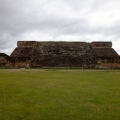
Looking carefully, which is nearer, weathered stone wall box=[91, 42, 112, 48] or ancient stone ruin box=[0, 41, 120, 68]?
ancient stone ruin box=[0, 41, 120, 68]

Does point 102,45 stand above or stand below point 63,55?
above

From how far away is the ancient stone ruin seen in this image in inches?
1431

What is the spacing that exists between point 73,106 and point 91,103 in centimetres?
81

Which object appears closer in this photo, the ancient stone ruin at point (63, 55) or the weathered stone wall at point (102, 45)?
the ancient stone ruin at point (63, 55)

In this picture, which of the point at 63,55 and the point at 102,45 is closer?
the point at 63,55

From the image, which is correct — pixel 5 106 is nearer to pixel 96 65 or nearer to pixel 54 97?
pixel 54 97

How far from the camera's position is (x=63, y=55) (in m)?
38.6

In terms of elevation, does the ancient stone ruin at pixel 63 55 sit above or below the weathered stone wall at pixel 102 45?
below

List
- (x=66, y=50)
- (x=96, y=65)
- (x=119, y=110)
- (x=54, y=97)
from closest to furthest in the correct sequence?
(x=119, y=110)
(x=54, y=97)
(x=96, y=65)
(x=66, y=50)

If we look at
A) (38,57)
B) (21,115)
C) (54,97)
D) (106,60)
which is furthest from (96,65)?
(21,115)

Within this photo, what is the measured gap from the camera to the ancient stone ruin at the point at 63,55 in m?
36.3

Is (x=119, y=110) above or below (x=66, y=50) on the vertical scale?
below

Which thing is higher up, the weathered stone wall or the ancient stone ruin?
the weathered stone wall

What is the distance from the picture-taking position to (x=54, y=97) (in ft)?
30.0
